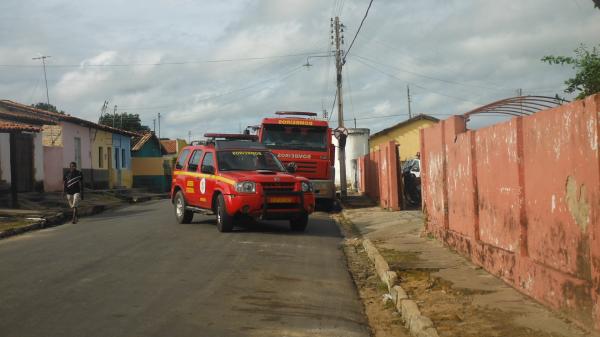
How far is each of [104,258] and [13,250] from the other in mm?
2666

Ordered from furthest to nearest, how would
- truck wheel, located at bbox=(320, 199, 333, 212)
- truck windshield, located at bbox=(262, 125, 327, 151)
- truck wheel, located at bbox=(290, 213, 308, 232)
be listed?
truck wheel, located at bbox=(320, 199, 333, 212) < truck windshield, located at bbox=(262, 125, 327, 151) < truck wheel, located at bbox=(290, 213, 308, 232)

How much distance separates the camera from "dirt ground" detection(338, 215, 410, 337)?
621cm

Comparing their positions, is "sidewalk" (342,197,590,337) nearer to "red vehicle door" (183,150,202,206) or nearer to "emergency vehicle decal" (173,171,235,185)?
"emergency vehicle decal" (173,171,235,185)

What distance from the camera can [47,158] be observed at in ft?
92.6

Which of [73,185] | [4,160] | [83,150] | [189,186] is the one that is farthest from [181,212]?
[83,150]

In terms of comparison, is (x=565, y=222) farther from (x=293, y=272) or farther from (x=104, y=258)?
(x=104, y=258)

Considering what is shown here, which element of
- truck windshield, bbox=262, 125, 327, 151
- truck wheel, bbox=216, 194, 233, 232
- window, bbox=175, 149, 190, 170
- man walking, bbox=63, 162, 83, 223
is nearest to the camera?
truck wheel, bbox=216, 194, 233, 232

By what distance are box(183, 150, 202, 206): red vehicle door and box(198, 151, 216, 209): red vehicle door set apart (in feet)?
0.76

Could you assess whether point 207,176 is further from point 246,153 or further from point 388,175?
point 388,175

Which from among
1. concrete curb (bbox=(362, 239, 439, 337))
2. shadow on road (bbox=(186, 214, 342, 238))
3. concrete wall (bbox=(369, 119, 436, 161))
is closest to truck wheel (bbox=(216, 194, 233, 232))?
shadow on road (bbox=(186, 214, 342, 238))

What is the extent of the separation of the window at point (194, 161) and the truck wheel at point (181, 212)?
83 centimetres

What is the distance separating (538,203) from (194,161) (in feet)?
33.8

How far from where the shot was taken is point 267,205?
1311cm

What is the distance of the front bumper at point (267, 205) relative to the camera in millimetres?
12969
